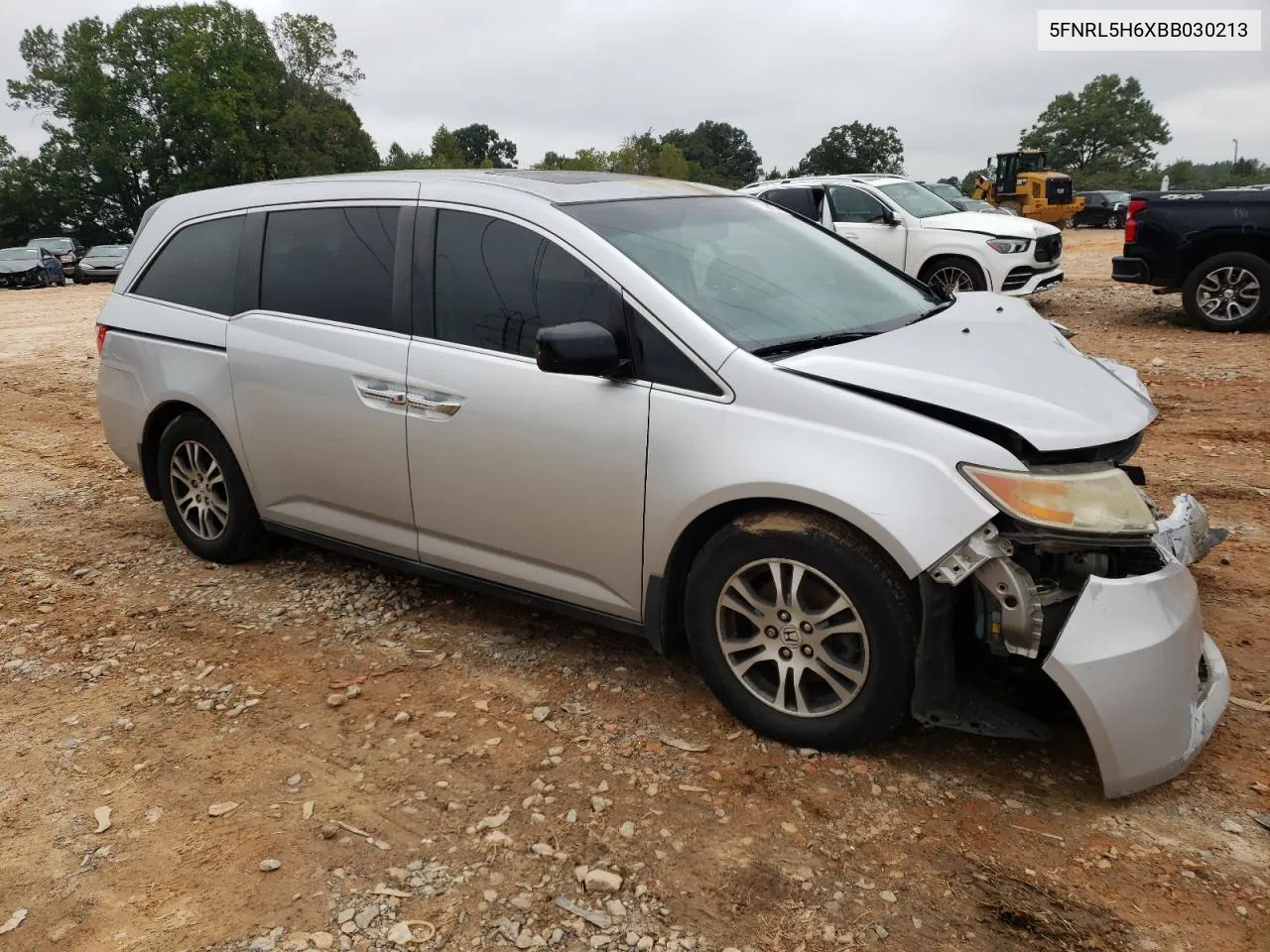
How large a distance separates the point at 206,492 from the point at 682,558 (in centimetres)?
269

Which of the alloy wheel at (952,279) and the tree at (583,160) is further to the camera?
the tree at (583,160)

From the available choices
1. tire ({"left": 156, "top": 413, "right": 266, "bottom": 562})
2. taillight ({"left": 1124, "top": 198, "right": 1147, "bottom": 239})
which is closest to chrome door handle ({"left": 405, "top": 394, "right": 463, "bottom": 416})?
tire ({"left": 156, "top": 413, "right": 266, "bottom": 562})

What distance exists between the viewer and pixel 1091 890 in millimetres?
2471

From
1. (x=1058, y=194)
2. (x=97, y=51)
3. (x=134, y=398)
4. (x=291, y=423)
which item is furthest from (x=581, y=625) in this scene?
(x=97, y=51)

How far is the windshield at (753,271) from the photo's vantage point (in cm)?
329

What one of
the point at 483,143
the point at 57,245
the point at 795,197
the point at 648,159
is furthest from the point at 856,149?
the point at 795,197

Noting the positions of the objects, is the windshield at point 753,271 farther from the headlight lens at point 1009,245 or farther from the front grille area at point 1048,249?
the front grille area at point 1048,249

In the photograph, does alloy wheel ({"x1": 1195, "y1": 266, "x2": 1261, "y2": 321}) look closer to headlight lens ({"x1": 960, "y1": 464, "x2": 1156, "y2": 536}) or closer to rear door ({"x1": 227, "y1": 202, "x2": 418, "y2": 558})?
headlight lens ({"x1": 960, "y1": 464, "x2": 1156, "y2": 536})

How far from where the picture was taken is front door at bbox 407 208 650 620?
324 cm

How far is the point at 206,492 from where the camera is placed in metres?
4.71

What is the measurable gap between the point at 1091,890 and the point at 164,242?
4.72 m

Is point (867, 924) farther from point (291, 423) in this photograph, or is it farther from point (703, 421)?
point (291, 423)

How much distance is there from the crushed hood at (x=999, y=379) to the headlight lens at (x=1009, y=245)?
837 centimetres

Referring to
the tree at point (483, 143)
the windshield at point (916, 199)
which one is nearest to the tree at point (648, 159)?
the tree at point (483, 143)
